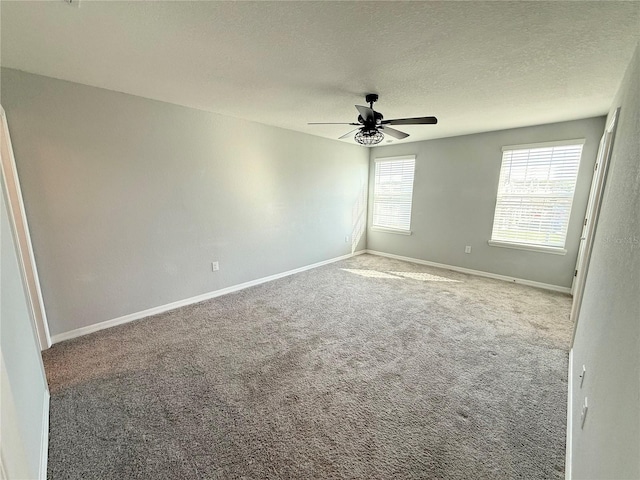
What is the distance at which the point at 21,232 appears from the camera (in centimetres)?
214

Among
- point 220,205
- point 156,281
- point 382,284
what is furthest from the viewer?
point 382,284

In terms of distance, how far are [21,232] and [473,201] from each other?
5542 millimetres

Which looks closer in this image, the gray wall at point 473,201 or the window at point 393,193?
the gray wall at point 473,201

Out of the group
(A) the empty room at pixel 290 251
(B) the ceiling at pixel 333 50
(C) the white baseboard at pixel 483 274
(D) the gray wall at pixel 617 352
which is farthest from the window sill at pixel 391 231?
(D) the gray wall at pixel 617 352

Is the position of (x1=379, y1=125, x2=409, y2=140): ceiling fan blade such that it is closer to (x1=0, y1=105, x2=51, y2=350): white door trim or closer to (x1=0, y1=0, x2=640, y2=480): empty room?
(x1=0, y1=0, x2=640, y2=480): empty room

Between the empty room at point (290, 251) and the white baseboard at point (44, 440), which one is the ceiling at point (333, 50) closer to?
the empty room at point (290, 251)

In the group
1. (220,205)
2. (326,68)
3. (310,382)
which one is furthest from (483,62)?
(220,205)

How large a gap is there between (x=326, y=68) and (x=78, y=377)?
3.07 meters

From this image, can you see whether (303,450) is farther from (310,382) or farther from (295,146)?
(295,146)

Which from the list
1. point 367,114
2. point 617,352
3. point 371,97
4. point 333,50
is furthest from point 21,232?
point 617,352

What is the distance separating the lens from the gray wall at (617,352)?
0.73 m

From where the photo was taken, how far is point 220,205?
11.3ft

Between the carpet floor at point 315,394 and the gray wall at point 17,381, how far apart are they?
0.28m

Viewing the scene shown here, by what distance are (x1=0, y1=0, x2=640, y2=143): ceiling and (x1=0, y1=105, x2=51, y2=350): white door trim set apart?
64 cm
